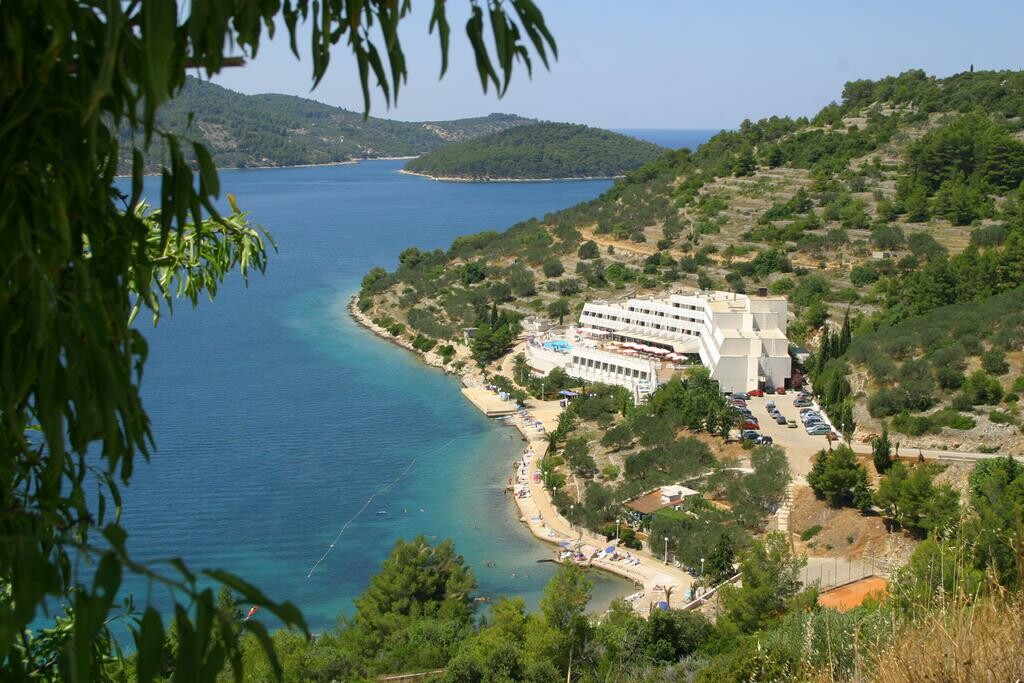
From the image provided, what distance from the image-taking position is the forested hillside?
14.0 metres

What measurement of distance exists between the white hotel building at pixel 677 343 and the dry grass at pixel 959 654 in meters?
13.8

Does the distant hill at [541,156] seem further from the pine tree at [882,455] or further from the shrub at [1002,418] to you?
the pine tree at [882,455]

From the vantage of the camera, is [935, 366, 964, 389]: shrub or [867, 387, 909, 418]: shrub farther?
[935, 366, 964, 389]: shrub

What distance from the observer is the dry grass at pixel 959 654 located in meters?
2.02

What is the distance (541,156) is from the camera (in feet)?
220

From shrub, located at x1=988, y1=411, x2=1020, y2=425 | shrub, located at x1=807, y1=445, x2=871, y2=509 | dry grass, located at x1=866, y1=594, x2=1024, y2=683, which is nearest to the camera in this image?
dry grass, located at x1=866, y1=594, x2=1024, y2=683

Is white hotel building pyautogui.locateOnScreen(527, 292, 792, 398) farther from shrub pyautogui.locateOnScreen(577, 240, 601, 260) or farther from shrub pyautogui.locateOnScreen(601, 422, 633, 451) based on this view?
shrub pyautogui.locateOnScreen(577, 240, 601, 260)

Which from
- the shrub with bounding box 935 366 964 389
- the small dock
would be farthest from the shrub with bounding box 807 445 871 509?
the small dock

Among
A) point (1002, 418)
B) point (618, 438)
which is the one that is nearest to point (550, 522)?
point (618, 438)

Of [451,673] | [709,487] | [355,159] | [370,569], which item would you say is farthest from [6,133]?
[355,159]

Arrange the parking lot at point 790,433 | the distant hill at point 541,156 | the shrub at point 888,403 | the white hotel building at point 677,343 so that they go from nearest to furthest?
the parking lot at point 790,433
the shrub at point 888,403
the white hotel building at point 677,343
the distant hill at point 541,156

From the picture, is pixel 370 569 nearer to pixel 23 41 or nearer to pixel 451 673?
pixel 451 673

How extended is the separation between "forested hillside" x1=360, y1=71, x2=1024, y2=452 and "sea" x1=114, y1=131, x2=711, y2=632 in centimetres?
266

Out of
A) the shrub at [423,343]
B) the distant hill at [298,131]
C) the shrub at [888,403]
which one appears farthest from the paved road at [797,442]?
the distant hill at [298,131]
